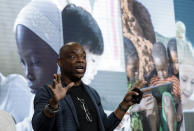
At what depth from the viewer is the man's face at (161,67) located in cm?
371

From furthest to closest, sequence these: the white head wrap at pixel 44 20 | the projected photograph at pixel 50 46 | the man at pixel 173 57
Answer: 1. the man at pixel 173 57
2. the white head wrap at pixel 44 20
3. the projected photograph at pixel 50 46

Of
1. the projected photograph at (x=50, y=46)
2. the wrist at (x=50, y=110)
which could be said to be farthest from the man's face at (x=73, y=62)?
the projected photograph at (x=50, y=46)

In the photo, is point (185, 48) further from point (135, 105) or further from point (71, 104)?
point (71, 104)

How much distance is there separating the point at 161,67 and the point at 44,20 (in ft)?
4.51

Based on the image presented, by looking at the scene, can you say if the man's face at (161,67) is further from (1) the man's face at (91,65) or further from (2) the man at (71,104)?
(2) the man at (71,104)

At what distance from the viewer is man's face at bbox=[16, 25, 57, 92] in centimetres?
292

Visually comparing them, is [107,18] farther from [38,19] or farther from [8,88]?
[8,88]

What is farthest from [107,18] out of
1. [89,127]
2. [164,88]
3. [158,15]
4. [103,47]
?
[89,127]

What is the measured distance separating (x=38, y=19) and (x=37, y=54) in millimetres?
309

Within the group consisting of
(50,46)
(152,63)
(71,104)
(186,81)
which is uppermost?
(50,46)

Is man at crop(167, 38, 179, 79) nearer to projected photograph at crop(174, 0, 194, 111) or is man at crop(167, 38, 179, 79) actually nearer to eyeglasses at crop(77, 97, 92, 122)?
projected photograph at crop(174, 0, 194, 111)

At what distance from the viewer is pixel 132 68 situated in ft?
11.6

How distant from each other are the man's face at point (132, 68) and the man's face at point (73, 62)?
176 centimetres

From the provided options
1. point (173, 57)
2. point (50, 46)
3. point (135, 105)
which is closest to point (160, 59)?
point (173, 57)
